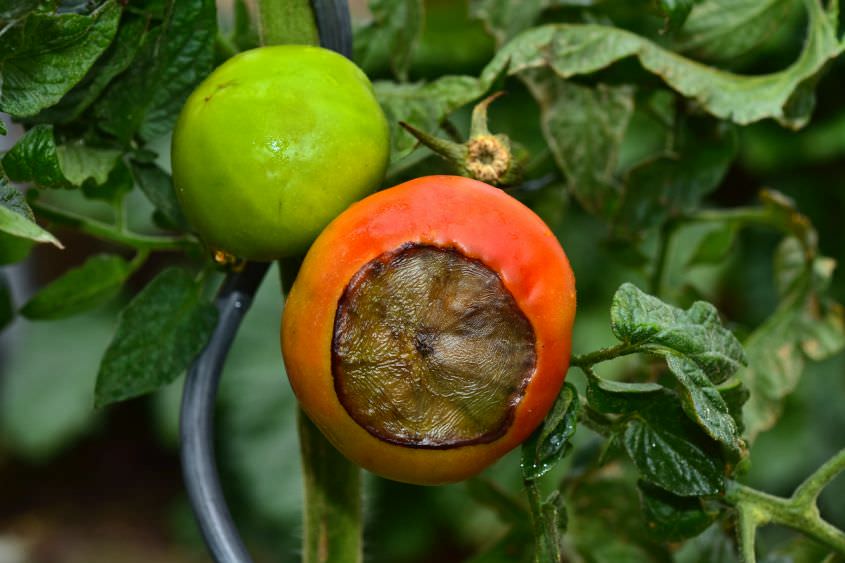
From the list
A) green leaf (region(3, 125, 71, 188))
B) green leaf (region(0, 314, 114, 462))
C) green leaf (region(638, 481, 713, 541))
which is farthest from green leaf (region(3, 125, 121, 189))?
green leaf (region(0, 314, 114, 462))

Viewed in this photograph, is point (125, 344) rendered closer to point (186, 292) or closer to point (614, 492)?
point (186, 292)

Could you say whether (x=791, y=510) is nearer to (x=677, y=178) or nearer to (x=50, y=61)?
(x=677, y=178)

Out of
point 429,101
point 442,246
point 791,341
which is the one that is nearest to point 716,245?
point 791,341

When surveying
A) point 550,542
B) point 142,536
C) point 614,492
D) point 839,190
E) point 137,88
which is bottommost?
point 142,536

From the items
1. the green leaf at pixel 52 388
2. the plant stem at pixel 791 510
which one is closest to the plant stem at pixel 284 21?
the plant stem at pixel 791 510

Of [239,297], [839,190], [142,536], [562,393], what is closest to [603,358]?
[562,393]

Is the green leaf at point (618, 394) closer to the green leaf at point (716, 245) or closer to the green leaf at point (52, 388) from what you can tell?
the green leaf at point (716, 245)

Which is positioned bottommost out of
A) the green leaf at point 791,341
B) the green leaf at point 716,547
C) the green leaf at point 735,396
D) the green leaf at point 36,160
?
the green leaf at point 716,547
